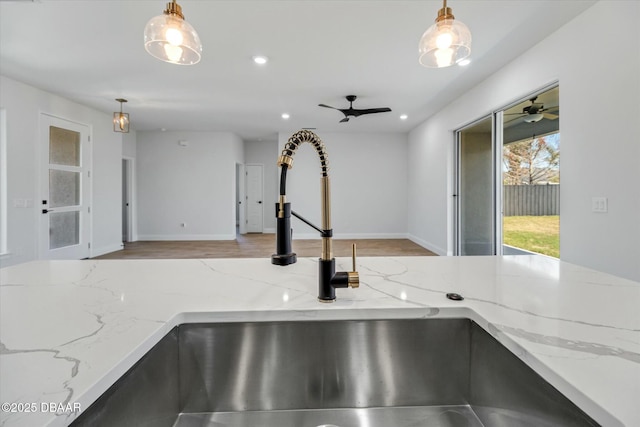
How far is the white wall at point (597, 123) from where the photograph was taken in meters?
2.20

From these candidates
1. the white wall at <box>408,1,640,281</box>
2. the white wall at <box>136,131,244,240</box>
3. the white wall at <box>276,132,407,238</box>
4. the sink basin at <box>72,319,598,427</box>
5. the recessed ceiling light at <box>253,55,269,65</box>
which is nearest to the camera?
the sink basin at <box>72,319,598,427</box>

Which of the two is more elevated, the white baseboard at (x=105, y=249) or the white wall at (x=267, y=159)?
the white wall at (x=267, y=159)

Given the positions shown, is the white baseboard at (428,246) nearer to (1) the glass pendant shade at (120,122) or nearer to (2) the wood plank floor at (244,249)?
(2) the wood plank floor at (244,249)

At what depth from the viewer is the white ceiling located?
2.60 metres

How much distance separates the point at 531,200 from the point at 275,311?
11.8 ft

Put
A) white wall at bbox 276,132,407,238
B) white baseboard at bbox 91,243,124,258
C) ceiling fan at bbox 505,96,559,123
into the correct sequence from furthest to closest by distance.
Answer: white wall at bbox 276,132,407,238 → white baseboard at bbox 91,243,124,258 → ceiling fan at bbox 505,96,559,123

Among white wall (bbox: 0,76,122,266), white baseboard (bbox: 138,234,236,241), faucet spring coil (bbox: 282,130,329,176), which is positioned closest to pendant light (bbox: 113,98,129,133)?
white wall (bbox: 0,76,122,266)

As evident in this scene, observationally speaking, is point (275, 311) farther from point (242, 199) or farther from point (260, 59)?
point (242, 199)

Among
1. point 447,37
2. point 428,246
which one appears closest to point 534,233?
point 447,37

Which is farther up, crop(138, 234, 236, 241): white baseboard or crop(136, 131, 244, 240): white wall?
crop(136, 131, 244, 240): white wall

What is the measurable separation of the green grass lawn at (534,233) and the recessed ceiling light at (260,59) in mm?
3366

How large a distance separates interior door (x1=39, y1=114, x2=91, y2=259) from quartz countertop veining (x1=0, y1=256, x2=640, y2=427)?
178 inches

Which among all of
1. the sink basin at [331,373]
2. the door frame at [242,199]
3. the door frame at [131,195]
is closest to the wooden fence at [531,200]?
the sink basin at [331,373]

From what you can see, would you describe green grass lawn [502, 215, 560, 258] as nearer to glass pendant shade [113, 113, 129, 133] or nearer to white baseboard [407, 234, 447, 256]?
white baseboard [407, 234, 447, 256]
